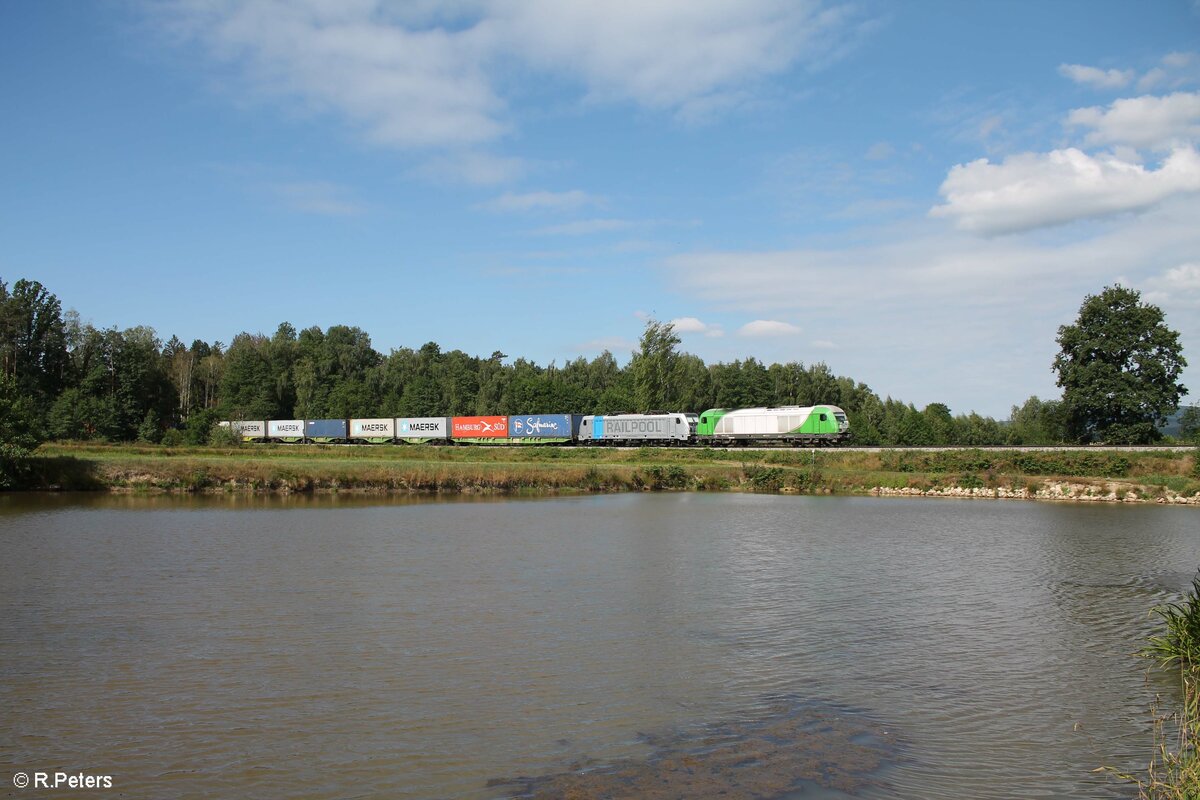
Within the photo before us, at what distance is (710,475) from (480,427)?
124 feet

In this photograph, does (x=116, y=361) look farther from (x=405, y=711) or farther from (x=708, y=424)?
(x=405, y=711)

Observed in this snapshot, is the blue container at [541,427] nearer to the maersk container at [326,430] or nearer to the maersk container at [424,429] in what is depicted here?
the maersk container at [424,429]

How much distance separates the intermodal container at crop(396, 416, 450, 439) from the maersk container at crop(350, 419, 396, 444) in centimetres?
155

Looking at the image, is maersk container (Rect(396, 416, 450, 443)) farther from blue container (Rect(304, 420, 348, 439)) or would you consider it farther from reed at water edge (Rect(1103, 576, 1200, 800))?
reed at water edge (Rect(1103, 576, 1200, 800))

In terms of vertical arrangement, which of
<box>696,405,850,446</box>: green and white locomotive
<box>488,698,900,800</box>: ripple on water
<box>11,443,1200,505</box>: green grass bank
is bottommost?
<box>488,698,900,800</box>: ripple on water

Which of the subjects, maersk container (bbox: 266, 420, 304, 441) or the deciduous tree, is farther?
maersk container (bbox: 266, 420, 304, 441)

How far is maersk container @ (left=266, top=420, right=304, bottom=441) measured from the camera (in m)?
94.9

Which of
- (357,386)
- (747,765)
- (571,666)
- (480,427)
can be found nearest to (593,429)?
(480,427)

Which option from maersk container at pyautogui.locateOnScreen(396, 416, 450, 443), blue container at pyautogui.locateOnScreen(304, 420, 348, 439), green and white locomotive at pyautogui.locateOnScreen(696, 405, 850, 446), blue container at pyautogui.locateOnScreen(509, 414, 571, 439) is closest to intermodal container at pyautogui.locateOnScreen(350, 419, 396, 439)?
blue container at pyautogui.locateOnScreen(304, 420, 348, 439)

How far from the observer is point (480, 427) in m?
84.2

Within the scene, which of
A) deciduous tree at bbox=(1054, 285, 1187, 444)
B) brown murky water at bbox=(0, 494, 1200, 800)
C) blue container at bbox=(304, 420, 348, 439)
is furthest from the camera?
blue container at bbox=(304, 420, 348, 439)

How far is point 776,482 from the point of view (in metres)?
50.0

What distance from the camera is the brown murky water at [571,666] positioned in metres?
9.09

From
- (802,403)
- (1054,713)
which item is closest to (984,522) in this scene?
(1054,713)
